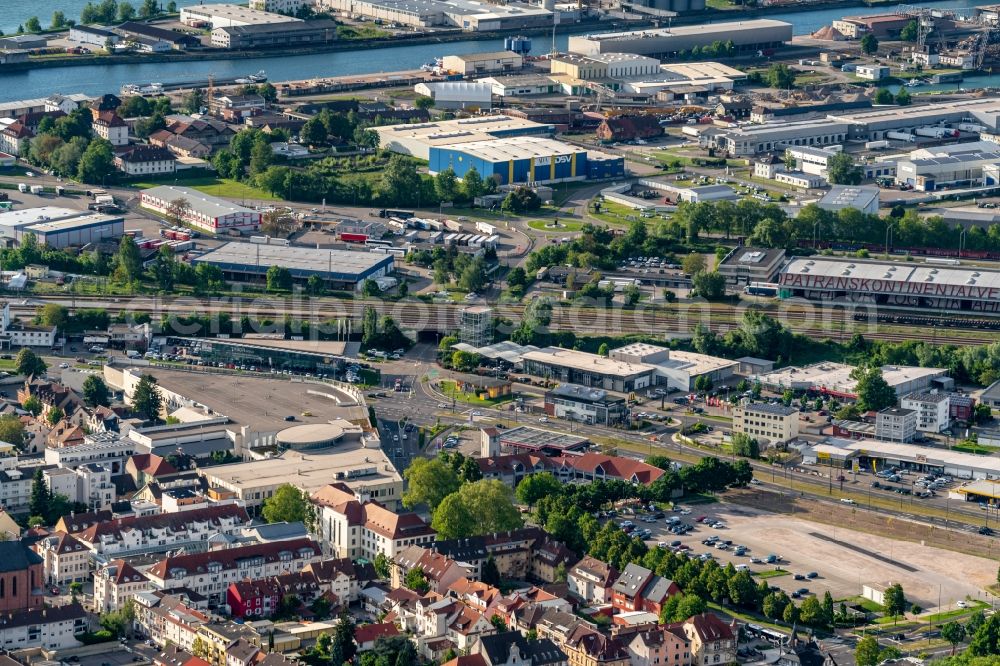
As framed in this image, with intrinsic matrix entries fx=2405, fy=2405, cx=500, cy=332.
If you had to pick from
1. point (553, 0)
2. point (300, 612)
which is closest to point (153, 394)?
point (300, 612)

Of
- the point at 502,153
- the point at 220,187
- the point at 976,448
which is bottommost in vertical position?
the point at 976,448

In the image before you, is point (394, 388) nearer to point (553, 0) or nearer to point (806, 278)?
point (806, 278)

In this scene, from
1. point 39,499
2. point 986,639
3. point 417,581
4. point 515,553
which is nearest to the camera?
point 986,639

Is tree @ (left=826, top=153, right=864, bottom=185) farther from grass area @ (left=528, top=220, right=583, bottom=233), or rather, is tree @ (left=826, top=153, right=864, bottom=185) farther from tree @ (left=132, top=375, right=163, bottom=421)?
tree @ (left=132, top=375, right=163, bottom=421)

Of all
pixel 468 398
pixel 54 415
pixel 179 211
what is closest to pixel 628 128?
pixel 179 211

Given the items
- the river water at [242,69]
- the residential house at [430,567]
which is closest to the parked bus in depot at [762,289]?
the residential house at [430,567]

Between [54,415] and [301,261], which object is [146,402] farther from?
[301,261]
